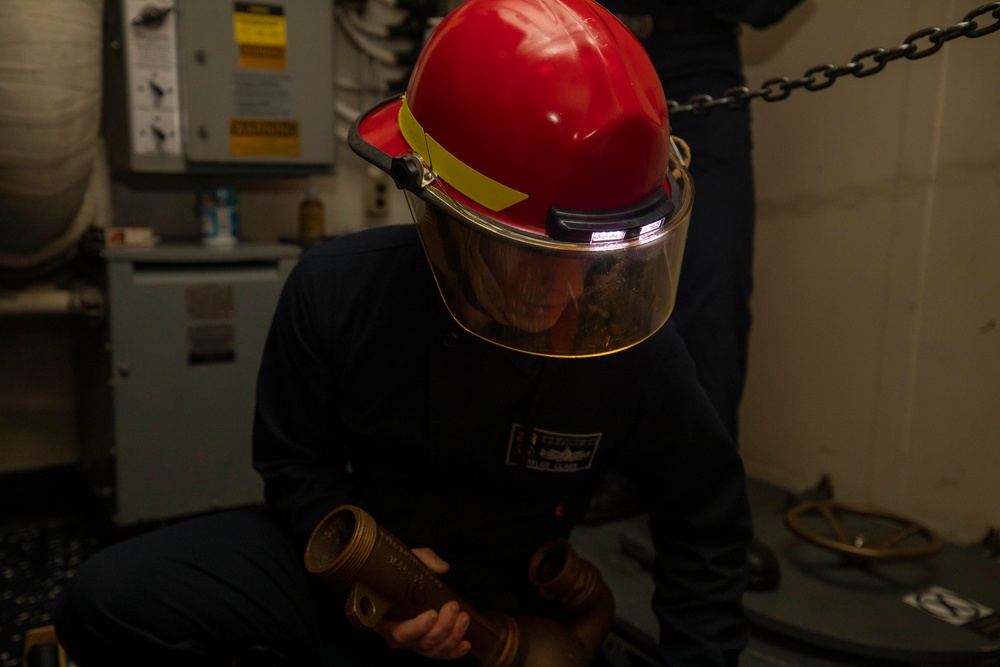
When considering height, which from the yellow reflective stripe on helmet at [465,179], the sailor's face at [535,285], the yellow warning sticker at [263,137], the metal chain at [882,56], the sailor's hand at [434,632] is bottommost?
the sailor's hand at [434,632]

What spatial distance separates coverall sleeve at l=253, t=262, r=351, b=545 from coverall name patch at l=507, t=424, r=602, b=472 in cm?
23

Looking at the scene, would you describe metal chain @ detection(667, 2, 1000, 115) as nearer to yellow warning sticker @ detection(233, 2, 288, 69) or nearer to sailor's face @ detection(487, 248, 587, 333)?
sailor's face @ detection(487, 248, 587, 333)

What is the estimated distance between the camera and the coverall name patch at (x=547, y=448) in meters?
0.96

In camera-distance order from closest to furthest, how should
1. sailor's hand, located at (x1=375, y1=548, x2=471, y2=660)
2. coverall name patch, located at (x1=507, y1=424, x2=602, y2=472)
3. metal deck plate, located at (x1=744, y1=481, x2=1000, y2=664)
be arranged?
sailor's hand, located at (x1=375, y1=548, x2=471, y2=660), coverall name patch, located at (x1=507, y1=424, x2=602, y2=472), metal deck plate, located at (x1=744, y1=481, x2=1000, y2=664)

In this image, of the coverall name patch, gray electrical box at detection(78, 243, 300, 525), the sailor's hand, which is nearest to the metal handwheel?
the coverall name patch

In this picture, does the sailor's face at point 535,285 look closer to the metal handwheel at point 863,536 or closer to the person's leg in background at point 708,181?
the person's leg in background at point 708,181

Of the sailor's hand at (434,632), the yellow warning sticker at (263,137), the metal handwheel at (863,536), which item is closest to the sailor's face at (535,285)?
the sailor's hand at (434,632)

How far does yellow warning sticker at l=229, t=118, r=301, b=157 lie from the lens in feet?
6.42

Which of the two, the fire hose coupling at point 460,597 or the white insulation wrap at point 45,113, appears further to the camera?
the white insulation wrap at point 45,113

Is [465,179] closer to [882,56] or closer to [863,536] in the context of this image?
[882,56]

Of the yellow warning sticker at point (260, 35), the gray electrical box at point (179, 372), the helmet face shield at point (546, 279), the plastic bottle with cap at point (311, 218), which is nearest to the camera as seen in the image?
the helmet face shield at point (546, 279)

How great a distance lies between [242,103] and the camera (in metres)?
1.94

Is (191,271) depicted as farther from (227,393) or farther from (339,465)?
(339,465)

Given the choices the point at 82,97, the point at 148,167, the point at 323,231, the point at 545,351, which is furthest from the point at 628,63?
the point at 323,231
